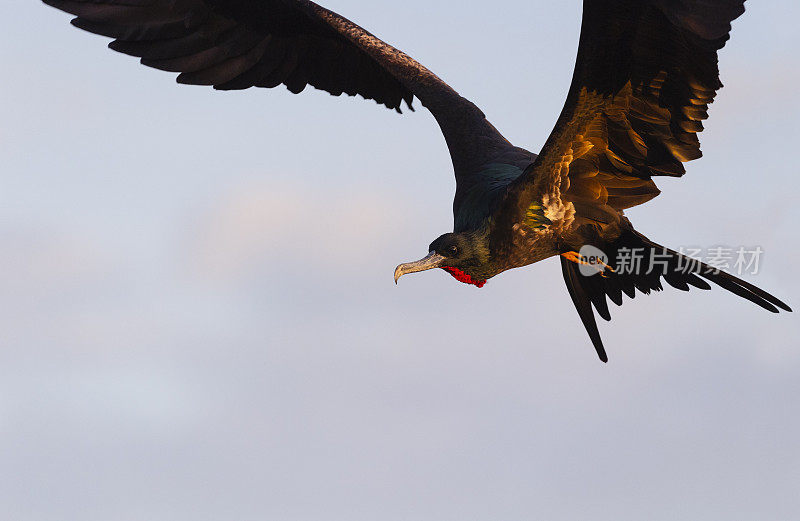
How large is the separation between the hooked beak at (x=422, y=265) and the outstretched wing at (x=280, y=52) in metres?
0.80

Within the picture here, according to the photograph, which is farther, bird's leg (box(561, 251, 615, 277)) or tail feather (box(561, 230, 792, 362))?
bird's leg (box(561, 251, 615, 277))

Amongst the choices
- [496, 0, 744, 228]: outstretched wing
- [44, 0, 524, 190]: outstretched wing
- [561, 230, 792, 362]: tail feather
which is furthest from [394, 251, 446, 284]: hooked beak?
[561, 230, 792, 362]: tail feather

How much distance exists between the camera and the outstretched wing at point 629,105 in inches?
206

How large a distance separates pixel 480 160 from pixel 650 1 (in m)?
1.79

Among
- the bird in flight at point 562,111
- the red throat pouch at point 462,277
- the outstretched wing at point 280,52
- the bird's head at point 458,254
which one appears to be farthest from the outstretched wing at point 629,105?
the outstretched wing at point 280,52

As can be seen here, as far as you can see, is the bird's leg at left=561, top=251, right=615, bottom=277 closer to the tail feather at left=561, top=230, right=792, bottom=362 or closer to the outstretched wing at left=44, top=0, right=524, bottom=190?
the tail feather at left=561, top=230, right=792, bottom=362

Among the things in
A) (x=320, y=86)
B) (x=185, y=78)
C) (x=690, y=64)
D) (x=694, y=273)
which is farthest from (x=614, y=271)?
(x=185, y=78)

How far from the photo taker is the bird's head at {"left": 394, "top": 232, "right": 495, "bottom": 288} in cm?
600

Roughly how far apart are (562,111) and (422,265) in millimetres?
1100

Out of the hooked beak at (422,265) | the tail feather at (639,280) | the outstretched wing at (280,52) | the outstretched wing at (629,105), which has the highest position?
the outstretched wing at (280,52)

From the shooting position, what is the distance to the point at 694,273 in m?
6.21

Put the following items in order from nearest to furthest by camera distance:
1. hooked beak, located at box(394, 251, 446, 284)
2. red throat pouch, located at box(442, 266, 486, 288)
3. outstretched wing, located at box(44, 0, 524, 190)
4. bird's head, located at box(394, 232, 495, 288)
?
hooked beak, located at box(394, 251, 446, 284) → bird's head, located at box(394, 232, 495, 288) → red throat pouch, located at box(442, 266, 486, 288) → outstretched wing, located at box(44, 0, 524, 190)

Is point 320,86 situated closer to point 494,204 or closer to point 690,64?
point 494,204

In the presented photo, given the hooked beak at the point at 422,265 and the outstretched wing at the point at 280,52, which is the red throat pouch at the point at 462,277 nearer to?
the hooked beak at the point at 422,265
